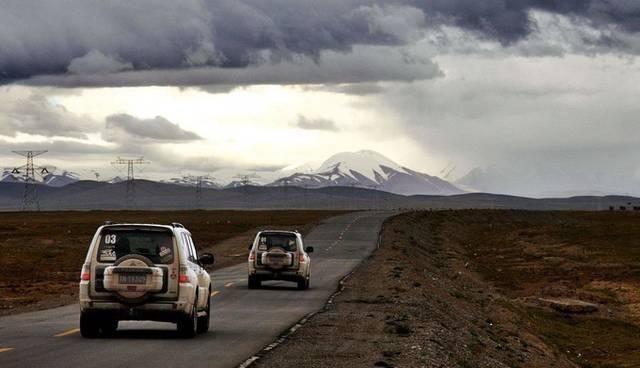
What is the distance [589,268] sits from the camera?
69.3 m

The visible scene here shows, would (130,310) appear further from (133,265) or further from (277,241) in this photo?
(277,241)

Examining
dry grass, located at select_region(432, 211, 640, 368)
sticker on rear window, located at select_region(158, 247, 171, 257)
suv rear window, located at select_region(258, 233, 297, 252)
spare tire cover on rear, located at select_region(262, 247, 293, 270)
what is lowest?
dry grass, located at select_region(432, 211, 640, 368)

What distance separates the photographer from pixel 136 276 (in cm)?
2125

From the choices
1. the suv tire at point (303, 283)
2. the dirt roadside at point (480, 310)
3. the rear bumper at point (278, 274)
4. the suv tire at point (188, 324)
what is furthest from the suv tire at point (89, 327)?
the suv tire at point (303, 283)

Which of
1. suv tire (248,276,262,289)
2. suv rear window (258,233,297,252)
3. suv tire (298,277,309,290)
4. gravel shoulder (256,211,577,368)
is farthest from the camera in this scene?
suv tire (248,276,262,289)

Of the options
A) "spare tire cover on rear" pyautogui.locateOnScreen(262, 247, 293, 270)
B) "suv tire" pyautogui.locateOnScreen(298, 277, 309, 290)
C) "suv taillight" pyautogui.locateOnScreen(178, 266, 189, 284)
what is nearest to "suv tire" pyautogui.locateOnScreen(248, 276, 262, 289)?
"spare tire cover on rear" pyautogui.locateOnScreen(262, 247, 293, 270)

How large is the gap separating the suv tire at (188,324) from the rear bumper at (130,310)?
1.72 ft

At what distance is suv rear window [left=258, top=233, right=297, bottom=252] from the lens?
40.8 meters

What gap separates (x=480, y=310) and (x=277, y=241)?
7530 millimetres

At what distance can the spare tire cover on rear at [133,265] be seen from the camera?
69.3ft

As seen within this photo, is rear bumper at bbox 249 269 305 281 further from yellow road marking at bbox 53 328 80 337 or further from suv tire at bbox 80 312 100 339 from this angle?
suv tire at bbox 80 312 100 339

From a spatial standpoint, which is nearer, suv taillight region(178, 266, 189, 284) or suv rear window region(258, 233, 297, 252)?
suv taillight region(178, 266, 189, 284)

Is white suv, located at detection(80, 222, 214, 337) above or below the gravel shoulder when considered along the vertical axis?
above

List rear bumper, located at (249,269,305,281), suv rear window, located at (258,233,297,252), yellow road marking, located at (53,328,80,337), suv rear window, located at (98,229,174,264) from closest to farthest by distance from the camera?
suv rear window, located at (98,229,174,264)
yellow road marking, located at (53,328,80,337)
rear bumper, located at (249,269,305,281)
suv rear window, located at (258,233,297,252)
